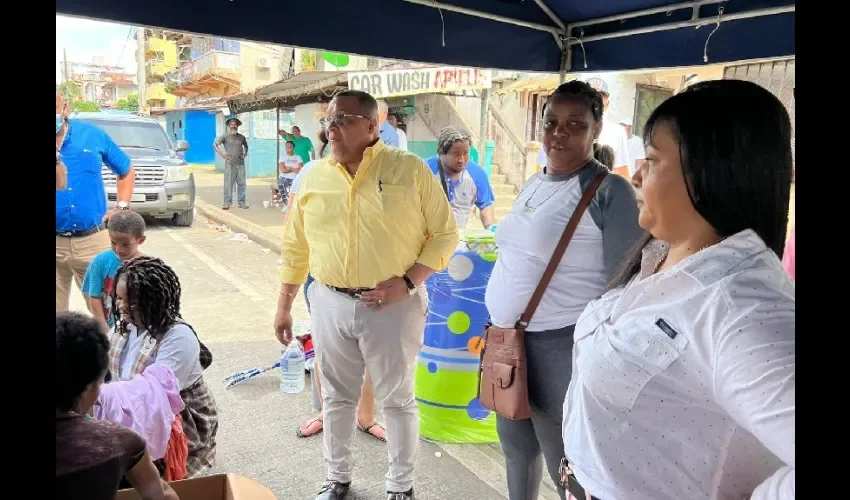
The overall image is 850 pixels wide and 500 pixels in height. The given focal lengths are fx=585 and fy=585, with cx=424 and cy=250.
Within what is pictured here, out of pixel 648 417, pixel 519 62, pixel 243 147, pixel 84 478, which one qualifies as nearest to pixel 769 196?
pixel 648 417

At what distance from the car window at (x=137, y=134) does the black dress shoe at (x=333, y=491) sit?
992 cm

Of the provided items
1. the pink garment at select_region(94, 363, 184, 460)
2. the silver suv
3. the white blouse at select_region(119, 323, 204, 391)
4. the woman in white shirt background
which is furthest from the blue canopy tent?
the silver suv

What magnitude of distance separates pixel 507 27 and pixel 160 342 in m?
2.54

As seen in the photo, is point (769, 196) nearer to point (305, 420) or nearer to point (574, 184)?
point (574, 184)

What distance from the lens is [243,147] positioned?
13.1 meters

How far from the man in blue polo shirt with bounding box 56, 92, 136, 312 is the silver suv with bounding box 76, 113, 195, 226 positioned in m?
6.36

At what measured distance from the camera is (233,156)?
13047 mm

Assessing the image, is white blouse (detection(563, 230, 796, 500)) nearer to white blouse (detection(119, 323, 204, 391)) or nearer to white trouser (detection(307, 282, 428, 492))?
white trouser (detection(307, 282, 428, 492))

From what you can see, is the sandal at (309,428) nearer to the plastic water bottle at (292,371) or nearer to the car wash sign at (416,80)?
the plastic water bottle at (292,371)

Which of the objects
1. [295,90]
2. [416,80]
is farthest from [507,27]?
[295,90]

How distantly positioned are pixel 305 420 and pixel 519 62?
267cm

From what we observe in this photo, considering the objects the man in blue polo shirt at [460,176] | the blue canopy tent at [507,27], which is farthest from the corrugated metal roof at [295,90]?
the blue canopy tent at [507,27]

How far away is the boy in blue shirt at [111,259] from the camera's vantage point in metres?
3.27

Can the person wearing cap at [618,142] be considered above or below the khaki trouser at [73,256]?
above
